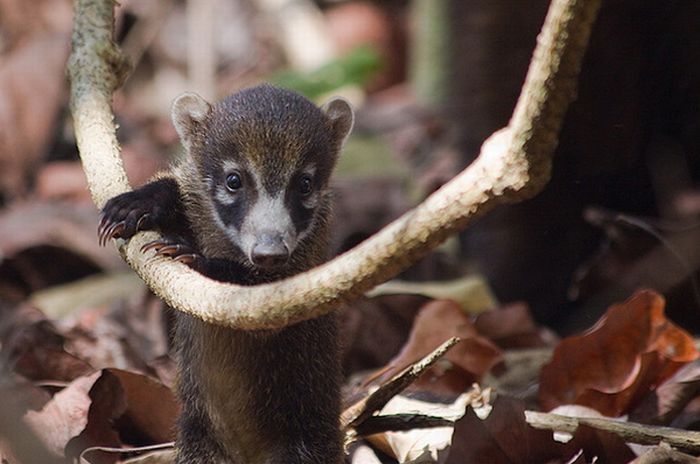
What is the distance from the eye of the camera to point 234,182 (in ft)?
14.3

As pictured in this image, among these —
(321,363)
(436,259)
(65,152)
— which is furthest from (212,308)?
(65,152)

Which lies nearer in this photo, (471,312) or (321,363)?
(321,363)

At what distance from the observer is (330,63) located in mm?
10492

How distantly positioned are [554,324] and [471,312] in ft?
3.02

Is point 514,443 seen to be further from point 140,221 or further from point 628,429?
point 140,221

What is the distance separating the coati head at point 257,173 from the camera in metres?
4.25

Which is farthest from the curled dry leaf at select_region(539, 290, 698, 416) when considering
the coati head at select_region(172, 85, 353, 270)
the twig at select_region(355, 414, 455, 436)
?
the coati head at select_region(172, 85, 353, 270)

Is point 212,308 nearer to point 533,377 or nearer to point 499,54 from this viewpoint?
point 533,377

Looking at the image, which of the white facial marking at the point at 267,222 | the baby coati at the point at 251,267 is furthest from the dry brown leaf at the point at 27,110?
the white facial marking at the point at 267,222

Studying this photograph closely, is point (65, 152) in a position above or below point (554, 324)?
above

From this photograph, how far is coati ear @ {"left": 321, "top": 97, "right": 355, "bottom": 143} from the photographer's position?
4.91m

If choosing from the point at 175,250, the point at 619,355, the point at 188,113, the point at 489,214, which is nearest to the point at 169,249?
the point at 175,250

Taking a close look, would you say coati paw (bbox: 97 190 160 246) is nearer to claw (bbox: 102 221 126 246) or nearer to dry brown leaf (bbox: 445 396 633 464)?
claw (bbox: 102 221 126 246)

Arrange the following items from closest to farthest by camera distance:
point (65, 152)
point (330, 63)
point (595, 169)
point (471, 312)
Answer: point (471, 312) < point (595, 169) < point (65, 152) < point (330, 63)
